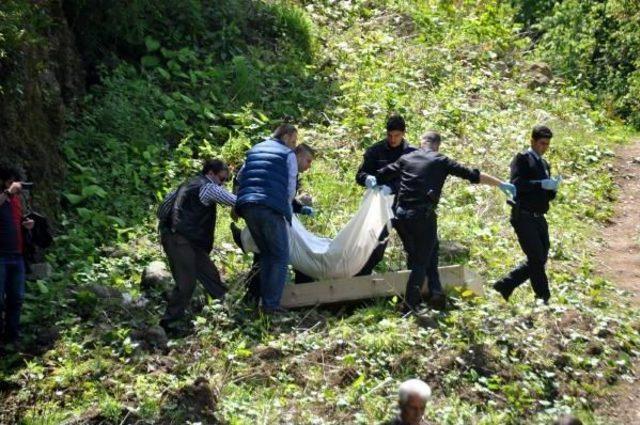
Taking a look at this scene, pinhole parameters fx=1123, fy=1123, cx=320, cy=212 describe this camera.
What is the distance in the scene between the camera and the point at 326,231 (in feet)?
40.3

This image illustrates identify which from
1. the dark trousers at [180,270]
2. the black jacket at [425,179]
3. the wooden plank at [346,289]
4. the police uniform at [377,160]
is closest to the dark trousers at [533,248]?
the wooden plank at [346,289]

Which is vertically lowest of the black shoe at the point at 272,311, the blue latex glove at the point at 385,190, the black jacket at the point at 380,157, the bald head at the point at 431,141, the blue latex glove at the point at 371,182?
the black shoe at the point at 272,311

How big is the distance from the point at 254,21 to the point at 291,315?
880cm

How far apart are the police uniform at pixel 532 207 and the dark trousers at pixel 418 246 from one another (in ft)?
2.62

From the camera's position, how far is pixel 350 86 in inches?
635

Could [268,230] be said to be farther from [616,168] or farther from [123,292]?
[616,168]

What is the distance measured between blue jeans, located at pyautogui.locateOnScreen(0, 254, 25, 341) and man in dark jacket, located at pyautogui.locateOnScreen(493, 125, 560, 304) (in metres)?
4.35

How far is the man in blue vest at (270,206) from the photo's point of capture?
9.75 m

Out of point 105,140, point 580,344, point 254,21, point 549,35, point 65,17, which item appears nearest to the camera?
point 580,344

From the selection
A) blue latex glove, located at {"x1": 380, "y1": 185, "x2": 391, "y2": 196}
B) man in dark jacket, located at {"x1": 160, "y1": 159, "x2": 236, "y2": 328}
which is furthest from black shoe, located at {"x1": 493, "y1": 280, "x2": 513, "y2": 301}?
man in dark jacket, located at {"x1": 160, "y1": 159, "x2": 236, "y2": 328}

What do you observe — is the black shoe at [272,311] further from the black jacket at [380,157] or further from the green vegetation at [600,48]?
the green vegetation at [600,48]

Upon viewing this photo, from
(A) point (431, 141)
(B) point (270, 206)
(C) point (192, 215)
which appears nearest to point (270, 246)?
(B) point (270, 206)

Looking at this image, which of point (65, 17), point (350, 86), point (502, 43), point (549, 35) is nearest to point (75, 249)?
point (65, 17)

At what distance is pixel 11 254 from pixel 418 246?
Answer: 11.3 feet
